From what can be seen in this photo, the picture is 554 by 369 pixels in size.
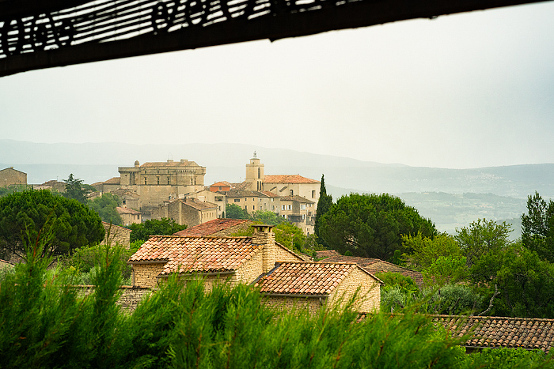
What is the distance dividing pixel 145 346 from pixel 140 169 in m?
126

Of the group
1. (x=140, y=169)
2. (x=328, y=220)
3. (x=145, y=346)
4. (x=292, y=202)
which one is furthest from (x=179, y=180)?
(x=145, y=346)

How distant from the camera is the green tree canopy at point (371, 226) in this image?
156 ft

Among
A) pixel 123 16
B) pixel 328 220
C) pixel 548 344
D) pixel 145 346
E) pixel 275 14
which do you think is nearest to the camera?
pixel 275 14

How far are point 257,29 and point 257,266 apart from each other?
14.2 m

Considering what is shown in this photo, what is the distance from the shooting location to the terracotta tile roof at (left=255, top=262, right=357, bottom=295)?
15000 mm

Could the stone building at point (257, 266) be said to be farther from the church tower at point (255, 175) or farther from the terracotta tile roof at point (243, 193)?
the church tower at point (255, 175)

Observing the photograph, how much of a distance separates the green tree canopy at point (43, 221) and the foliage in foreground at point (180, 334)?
35924 millimetres

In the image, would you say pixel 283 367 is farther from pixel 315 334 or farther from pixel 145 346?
pixel 145 346

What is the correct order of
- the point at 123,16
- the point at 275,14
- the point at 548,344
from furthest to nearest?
the point at 548,344
the point at 123,16
the point at 275,14

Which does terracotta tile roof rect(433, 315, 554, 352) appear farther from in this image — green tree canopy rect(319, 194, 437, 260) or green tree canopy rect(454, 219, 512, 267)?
green tree canopy rect(319, 194, 437, 260)

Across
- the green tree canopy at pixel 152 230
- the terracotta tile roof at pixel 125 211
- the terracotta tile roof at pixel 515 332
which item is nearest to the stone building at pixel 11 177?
the terracotta tile roof at pixel 125 211

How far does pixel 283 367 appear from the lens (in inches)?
169

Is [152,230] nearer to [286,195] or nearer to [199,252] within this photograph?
[199,252]

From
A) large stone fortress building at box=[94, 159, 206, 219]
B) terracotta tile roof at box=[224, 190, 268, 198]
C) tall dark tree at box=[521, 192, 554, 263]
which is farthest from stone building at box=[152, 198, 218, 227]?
tall dark tree at box=[521, 192, 554, 263]
